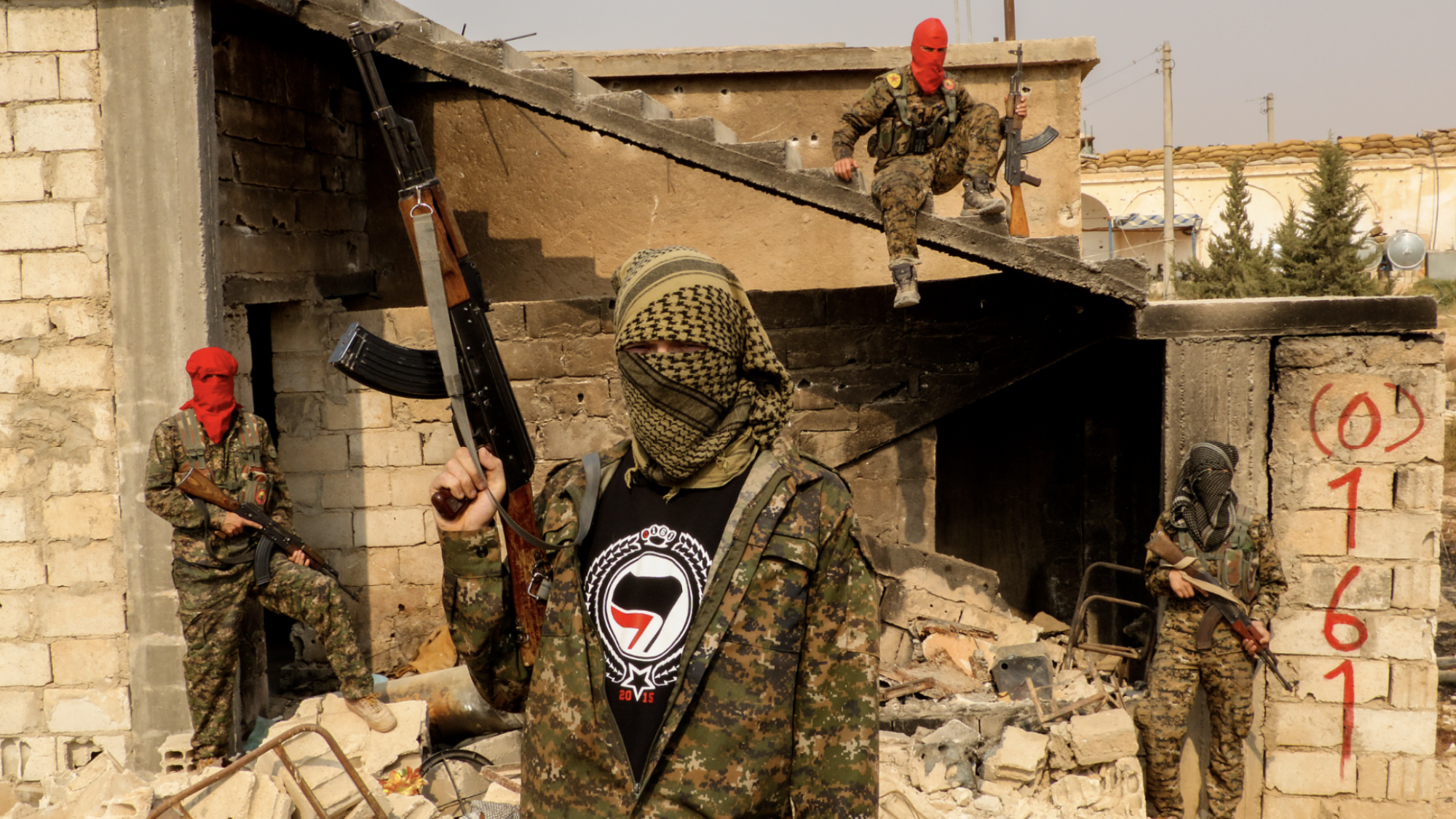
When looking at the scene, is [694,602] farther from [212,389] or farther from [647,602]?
[212,389]

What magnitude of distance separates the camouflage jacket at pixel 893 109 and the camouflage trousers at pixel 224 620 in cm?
366

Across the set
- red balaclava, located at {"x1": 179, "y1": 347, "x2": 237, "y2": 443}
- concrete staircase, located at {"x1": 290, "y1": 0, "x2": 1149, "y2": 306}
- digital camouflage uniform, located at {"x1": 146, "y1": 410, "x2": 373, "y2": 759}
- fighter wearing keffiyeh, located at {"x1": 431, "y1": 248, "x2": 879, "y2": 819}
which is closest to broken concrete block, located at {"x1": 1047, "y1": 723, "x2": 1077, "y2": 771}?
concrete staircase, located at {"x1": 290, "y1": 0, "x2": 1149, "y2": 306}

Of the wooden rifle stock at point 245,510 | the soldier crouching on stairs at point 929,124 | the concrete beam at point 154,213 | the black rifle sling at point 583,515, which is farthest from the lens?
the soldier crouching on stairs at point 929,124

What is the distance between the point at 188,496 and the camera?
15.2ft

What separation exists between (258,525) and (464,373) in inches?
115

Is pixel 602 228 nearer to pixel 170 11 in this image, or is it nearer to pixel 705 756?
pixel 170 11

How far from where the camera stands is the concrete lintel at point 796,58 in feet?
25.0

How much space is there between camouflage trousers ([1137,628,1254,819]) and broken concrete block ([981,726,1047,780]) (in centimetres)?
55

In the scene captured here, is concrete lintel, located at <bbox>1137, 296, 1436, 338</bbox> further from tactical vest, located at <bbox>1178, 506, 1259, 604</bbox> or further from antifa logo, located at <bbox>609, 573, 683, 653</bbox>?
antifa logo, located at <bbox>609, 573, 683, 653</bbox>

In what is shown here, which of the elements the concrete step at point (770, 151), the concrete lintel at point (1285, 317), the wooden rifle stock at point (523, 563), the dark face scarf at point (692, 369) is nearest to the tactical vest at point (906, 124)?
the concrete step at point (770, 151)

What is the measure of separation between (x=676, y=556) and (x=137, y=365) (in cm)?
Answer: 414

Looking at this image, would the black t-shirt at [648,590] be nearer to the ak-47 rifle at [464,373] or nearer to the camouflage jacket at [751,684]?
the camouflage jacket at [751,684]

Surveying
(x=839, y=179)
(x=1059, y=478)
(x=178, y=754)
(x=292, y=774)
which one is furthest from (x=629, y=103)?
(x=1059, y=478)

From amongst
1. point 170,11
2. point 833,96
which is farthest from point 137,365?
point 833,96
